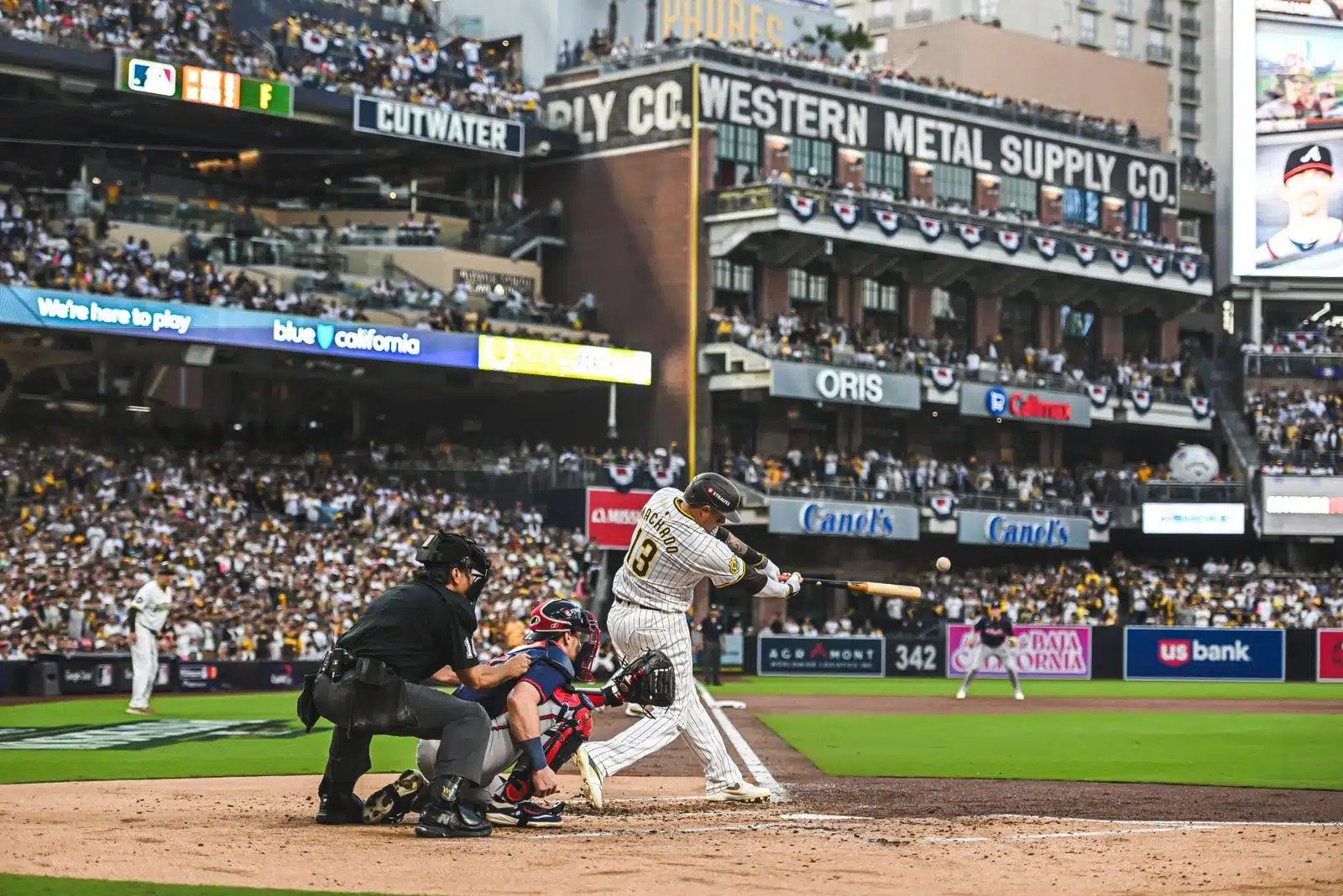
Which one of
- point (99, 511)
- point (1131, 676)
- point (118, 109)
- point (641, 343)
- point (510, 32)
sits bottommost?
point (1131, 676)

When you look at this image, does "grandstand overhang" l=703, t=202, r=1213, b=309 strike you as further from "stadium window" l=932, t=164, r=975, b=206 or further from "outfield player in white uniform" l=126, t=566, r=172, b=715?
"outfield player in white uniform" l=126, t=566, r=172, b=715

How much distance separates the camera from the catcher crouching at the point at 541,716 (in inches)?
481

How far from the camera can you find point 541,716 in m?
12.7

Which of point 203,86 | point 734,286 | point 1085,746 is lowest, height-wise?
point 1085,746

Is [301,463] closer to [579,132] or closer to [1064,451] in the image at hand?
[579,132]

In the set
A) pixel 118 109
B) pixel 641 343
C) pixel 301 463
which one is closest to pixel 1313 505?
pixel 641 343

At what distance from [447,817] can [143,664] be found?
53.0ft

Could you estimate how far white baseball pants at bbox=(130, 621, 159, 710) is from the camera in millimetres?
26328

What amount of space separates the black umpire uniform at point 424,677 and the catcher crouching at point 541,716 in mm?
322

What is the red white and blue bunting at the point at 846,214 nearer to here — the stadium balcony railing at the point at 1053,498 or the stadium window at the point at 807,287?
the stadium window at the point at 807,287

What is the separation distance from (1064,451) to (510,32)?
2461 cm

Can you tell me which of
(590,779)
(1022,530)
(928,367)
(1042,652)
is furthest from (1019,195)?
(590,779)

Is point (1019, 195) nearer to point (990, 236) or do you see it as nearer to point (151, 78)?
point (990, 236)

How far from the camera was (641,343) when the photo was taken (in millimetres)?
60219
